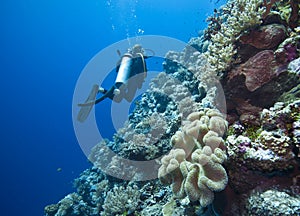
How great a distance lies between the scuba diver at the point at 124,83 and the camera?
217 inches

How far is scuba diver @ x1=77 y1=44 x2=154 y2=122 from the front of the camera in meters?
5.51

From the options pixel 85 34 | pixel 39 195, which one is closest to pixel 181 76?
pixel 39 195

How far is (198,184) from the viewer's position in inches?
98.7

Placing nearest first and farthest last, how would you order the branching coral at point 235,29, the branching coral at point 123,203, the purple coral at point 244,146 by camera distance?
the purple coral at point 244,146, the branching coral at point 235,29, the branching coral at point 123,203

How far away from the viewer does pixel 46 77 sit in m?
81.9

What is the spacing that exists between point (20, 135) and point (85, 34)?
55.7 meters

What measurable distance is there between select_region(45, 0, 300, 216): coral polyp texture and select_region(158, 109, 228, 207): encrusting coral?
11 mm

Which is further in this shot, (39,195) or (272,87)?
(39,195)

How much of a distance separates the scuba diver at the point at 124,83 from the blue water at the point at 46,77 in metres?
38.8

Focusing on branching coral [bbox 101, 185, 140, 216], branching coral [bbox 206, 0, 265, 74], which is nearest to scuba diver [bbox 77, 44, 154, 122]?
branching coral [bbox 101, 185, 140, 216]

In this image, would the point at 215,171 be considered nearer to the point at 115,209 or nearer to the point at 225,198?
the point at 225,198

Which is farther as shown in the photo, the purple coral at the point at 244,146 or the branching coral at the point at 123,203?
the branching coral at the point at 123,203

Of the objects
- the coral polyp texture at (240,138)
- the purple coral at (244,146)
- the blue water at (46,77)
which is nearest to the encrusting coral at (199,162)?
the coral polyp texture at (240,138)

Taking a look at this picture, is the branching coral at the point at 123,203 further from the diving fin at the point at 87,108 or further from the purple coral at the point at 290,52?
the purple coral at the point at 290,52
